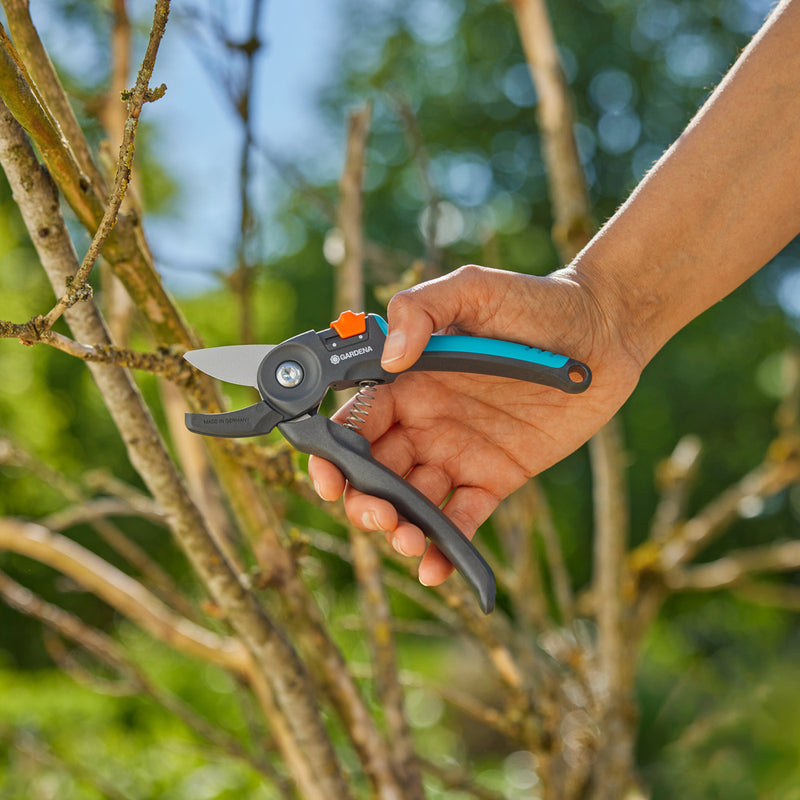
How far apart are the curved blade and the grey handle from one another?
0.08m

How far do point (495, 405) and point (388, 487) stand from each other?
27cm

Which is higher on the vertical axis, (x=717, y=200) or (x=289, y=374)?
(x=717, y=200)

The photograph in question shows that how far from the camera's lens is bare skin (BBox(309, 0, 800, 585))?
96cm

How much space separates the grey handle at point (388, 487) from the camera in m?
0.89

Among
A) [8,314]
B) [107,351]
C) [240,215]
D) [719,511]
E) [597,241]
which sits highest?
[8,314]

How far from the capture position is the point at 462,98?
34.5ft

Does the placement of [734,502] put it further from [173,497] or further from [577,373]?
[173,497]

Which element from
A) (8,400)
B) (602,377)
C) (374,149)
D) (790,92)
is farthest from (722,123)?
(374,149)

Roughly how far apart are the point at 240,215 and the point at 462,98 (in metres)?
9.87

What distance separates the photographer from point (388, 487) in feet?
3.01

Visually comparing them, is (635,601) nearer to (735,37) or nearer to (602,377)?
(602,377)

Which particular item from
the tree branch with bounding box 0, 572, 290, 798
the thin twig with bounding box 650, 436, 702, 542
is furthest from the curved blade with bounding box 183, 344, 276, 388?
the thin twig with bounding box 650, 436, 702, 542

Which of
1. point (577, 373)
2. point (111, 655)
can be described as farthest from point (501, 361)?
point (111, 655)

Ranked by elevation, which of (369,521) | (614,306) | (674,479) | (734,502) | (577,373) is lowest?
(369,521)
